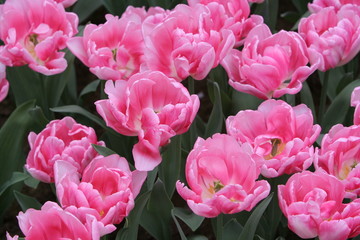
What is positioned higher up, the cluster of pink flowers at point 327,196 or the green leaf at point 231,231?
the cluster of pink flowers at point 327,196

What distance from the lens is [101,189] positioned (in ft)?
3.68

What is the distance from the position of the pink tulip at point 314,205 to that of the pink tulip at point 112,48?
445mm

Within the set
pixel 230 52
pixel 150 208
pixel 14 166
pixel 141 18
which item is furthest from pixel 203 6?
pixel 14 166

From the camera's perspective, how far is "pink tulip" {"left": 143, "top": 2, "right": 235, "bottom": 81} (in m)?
1.28

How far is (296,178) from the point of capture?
1.09m

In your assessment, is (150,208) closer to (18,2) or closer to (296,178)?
(296,178)

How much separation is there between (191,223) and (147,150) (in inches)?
6.8

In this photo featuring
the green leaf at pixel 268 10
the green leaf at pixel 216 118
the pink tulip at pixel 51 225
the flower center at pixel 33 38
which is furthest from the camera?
the green leaf at pixel 268 10

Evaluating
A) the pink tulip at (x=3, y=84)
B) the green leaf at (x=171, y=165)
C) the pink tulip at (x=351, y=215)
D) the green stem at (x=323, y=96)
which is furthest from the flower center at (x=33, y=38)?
the pink tulip at (x=351, y=215)

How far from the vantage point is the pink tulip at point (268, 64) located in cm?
129

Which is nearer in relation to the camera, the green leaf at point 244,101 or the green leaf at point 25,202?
the green leaf at point 25,202

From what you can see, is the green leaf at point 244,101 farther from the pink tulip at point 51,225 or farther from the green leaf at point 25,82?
the pink tulip at point 51,225

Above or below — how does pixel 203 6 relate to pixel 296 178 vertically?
above

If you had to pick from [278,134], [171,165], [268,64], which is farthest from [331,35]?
[171,165]
